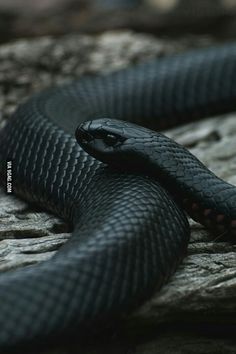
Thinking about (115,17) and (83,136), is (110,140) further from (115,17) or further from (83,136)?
(115,17)

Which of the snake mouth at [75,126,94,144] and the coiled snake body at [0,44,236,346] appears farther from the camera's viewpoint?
the snake mouth at [75,126,94,144]

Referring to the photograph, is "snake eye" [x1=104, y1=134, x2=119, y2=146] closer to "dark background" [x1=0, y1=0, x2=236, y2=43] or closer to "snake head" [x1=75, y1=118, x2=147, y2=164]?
"snake head" [x1=75, y1=118, x2=147, y2=164]

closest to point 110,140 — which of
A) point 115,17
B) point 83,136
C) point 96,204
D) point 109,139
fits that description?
point 109,139

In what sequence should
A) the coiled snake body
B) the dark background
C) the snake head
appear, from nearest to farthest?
the coiled snake body
the snake head
the dark background

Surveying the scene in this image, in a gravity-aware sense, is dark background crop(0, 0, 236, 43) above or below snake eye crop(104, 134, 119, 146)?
above

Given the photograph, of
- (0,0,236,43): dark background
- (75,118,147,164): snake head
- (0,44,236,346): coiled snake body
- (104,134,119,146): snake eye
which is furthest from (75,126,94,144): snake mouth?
(0,0,236,43): dark background

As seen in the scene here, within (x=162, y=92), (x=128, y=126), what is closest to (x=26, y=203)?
(x=128, y=126)
